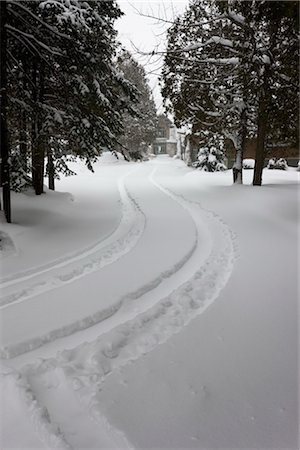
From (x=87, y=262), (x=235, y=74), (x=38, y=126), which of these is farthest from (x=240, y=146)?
(x=87, y=262)

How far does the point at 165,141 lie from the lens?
74875mm

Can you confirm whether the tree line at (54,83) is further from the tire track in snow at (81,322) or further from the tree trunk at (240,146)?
the tree trunk at (240,146)

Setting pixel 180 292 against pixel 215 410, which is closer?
pixel 215 410

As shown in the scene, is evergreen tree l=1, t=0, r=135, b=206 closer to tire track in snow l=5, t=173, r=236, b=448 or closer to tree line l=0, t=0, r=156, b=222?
tree line l=0, t=0, r=156, b=222

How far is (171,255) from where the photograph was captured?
20.3 feet

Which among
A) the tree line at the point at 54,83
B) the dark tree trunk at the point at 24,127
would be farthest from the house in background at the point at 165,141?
the dark tree trunk at the point at 24,127

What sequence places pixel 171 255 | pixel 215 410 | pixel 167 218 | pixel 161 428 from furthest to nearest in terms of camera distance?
pixel 167 218 < pixel 171 255 < pixel 215 410 < pixel 161 428

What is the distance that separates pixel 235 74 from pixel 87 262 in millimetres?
9567

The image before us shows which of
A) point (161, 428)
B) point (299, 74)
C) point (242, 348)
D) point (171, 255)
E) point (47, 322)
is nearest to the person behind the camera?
point (161, 428)

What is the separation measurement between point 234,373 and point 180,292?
1701 mm

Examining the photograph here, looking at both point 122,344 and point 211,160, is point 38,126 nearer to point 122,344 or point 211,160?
point 122,344

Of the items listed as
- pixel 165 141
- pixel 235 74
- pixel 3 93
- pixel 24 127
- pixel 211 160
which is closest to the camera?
pixel 3 93

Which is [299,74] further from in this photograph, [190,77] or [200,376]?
[200,376]

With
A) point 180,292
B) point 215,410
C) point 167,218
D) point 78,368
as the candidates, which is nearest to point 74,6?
point 167,218
